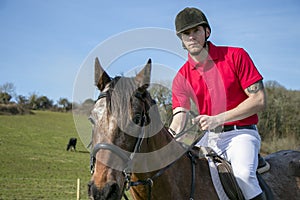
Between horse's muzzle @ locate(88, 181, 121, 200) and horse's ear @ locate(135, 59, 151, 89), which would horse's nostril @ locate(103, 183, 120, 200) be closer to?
horse's muzzle @ locate(88, 181, 121, 200)

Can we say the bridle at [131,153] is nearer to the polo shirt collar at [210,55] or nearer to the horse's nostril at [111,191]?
the horse's nostril at [111,191]

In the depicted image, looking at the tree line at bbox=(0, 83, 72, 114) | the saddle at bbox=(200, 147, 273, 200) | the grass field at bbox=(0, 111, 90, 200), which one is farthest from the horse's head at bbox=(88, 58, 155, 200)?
the tree line at bbox=(0, 83, 72, 114)

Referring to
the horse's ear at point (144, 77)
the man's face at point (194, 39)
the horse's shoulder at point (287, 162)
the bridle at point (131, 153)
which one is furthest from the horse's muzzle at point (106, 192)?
the horse's shoulder at point (287, 162)

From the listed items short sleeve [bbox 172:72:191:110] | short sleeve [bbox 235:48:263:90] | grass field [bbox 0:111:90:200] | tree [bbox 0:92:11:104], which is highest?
short sleeve [bbox 235:48:263:90]

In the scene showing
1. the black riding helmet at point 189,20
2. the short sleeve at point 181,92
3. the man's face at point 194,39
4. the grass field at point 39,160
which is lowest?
the grass field at point 39,160

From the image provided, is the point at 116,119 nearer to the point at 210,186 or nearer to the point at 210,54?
the point at 210,186

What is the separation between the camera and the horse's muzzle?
2344 millimetres

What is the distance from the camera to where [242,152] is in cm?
339

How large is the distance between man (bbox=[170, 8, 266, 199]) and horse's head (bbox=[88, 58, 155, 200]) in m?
0.88

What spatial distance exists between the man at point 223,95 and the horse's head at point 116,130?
0.88 metres

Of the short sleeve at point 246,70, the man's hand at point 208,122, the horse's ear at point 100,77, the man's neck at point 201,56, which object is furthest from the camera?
the man's neck at point 201,56

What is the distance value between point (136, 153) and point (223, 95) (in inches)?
53.4

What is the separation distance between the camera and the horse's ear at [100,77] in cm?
278

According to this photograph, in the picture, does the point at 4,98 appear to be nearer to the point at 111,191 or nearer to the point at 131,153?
the point at 131,153
